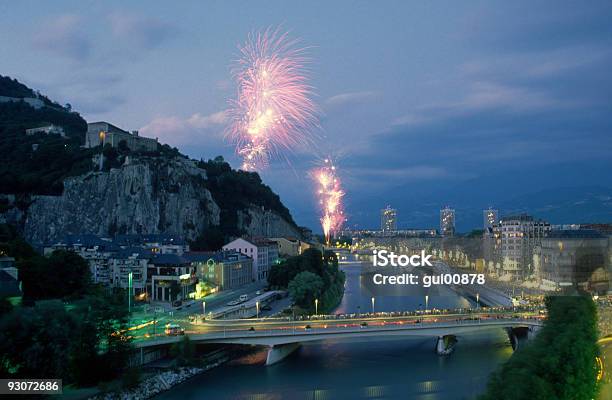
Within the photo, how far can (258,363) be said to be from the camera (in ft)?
60.0

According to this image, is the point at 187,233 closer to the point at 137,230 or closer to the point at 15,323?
the point at 137,230

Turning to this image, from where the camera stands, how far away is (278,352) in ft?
60.0

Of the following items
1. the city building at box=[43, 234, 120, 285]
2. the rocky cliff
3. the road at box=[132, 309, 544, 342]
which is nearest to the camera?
the road at box=[132, 309, 544, 342]

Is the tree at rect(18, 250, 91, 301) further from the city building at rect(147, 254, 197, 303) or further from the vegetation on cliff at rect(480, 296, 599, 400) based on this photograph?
the vegetation on cliff at rect(480, 296, 599, 400)

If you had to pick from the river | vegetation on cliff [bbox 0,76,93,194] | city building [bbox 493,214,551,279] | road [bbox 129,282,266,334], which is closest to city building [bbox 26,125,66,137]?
A: vegetation on cliff [bbox 0,76,93,194]

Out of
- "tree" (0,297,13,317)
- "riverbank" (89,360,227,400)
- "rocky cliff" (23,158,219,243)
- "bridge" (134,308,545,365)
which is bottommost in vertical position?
"riverbank" (89,360,227,400)

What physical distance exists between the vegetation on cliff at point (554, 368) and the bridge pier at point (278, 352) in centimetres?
721

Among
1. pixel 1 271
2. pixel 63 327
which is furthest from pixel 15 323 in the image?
pixel 1 271

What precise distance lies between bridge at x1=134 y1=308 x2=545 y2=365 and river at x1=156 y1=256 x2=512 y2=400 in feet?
2.10

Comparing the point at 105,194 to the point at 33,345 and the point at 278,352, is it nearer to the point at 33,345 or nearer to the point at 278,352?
the point at 278,352

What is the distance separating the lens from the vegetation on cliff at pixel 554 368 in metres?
10.5

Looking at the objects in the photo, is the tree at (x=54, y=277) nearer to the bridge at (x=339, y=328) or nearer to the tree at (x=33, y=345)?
the bridge at (x=339, y=328)

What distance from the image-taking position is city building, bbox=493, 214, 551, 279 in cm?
4059

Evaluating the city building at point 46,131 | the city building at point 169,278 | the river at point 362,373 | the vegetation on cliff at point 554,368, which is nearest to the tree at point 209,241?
the city building at point 169,278
